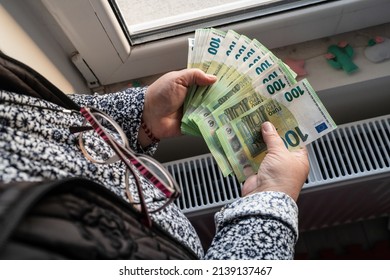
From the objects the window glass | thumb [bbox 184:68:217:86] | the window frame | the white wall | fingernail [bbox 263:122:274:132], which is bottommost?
fingernail [bbox 263:122:274:132]

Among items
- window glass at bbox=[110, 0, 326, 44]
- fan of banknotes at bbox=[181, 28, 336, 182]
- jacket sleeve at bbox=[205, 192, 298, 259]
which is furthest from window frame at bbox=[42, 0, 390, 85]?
jacket sleeve at bbox=[205, 192, 298, 259]

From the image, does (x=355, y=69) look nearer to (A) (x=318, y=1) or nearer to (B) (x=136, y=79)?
(A) (x=318, y=1)

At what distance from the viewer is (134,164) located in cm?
40

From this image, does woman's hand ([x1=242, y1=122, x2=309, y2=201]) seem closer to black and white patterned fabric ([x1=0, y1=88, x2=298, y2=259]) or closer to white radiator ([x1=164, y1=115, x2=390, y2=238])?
black and white patterned fabric ([x1=0, y1=88, x2=298, y2=259])

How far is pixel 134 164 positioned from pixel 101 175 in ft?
0.20

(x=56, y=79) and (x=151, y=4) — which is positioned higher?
(x=151, y=4)

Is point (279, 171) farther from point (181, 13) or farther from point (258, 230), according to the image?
point (181, 13)

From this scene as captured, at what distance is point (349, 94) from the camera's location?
2.96 ft

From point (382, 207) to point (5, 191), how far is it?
111cm

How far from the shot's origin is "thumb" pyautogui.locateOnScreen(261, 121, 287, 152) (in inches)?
24.1

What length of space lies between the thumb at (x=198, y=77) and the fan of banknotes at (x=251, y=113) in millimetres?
17

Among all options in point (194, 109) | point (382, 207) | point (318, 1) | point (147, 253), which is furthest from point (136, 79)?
point (382, 207)

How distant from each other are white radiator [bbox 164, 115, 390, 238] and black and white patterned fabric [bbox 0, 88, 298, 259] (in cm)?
33

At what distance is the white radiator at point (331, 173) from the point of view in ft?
2.62
